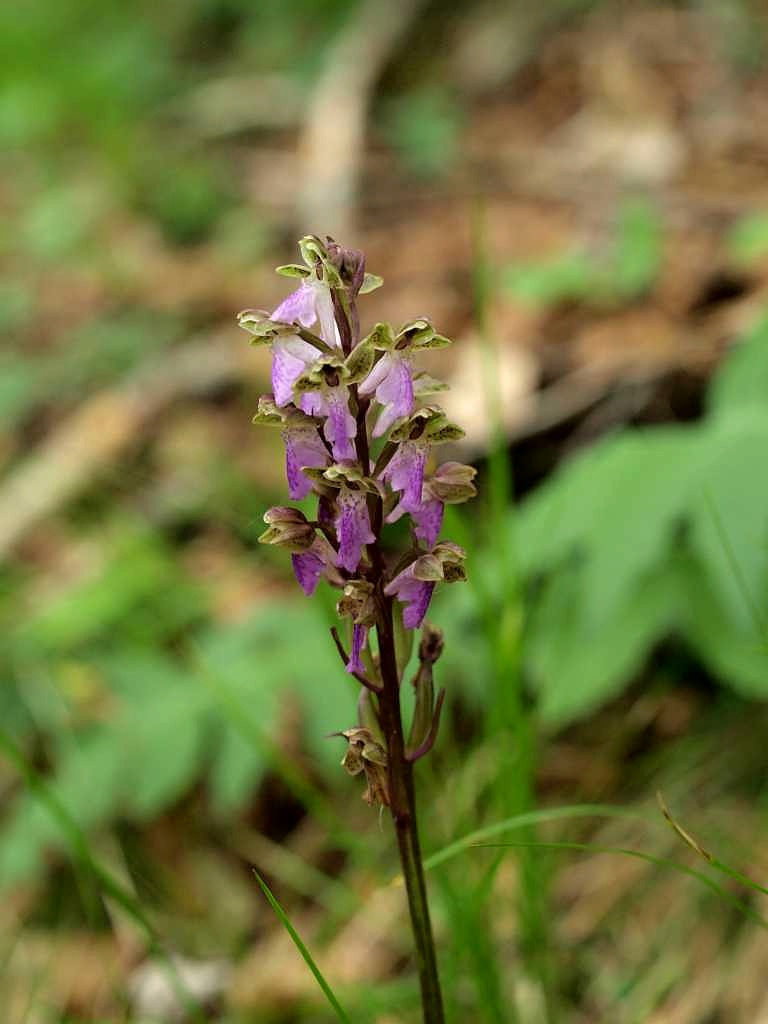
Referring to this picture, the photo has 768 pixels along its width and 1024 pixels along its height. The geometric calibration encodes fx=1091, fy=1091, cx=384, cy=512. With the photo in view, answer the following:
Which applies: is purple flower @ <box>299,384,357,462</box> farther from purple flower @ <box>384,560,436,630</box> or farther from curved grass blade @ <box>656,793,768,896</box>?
curved grass blade @ <box>656,793,768,896</box>

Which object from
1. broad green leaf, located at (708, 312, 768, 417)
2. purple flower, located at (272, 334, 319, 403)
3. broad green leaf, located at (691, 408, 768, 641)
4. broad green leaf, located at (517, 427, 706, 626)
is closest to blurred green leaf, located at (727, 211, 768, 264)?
broad green leaf, located at (708, 312, 768, 417)

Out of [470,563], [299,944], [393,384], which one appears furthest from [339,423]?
[470,563]

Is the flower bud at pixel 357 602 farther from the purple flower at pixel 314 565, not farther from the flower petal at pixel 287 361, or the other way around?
the flower petal at pixel 287 361

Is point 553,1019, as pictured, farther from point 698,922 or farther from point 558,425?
point 558,425

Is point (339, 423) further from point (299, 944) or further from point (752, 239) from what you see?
point (752, 239)

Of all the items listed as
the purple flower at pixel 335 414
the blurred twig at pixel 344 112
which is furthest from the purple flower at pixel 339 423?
the blurred twig at pixel 344 112

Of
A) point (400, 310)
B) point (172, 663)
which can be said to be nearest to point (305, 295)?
point (172, 663)

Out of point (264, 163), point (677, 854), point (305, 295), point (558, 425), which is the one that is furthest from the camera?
point (264, 163)
